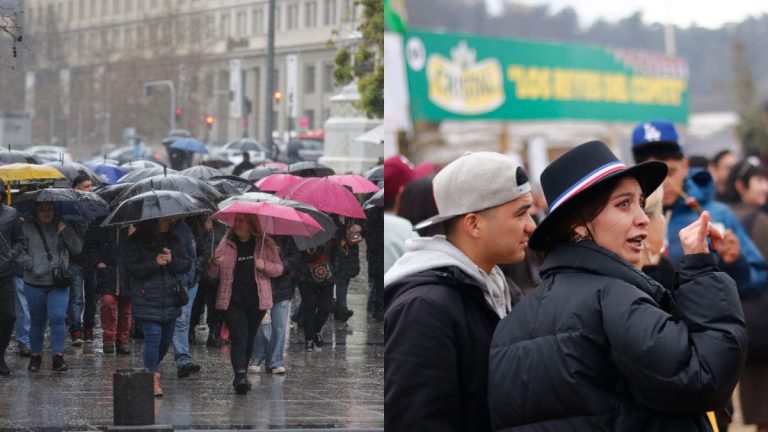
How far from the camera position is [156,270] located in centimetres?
391

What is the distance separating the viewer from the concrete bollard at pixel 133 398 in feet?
11.8

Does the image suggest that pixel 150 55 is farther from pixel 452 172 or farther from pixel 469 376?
pixel 469 376

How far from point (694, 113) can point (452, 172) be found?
19431 millimetres

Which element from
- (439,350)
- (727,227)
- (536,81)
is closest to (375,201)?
(439,350)

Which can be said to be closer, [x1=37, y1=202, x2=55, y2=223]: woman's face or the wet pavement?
the wet pavement

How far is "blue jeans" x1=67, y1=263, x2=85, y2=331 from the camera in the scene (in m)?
→ 3.91

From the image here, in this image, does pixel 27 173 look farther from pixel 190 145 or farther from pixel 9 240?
pixel 190 145

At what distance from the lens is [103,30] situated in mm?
4305

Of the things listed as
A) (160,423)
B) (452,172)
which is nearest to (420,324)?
(452,172)

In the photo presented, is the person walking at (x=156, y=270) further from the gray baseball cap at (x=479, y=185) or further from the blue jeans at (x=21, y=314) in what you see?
the gray baseball cap at (x=479, y=185)

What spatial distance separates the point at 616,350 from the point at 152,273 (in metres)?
1.91

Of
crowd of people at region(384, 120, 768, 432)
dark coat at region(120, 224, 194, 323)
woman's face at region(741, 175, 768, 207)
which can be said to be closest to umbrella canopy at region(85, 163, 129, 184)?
dark coat at region(120, 224, 194, 323)

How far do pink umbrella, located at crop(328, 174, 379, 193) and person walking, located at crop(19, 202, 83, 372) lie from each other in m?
0.85

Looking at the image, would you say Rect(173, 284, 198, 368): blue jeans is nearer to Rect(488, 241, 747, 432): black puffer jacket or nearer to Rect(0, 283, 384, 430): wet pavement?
Rect(0, 283, 384, 430): wet pavement
